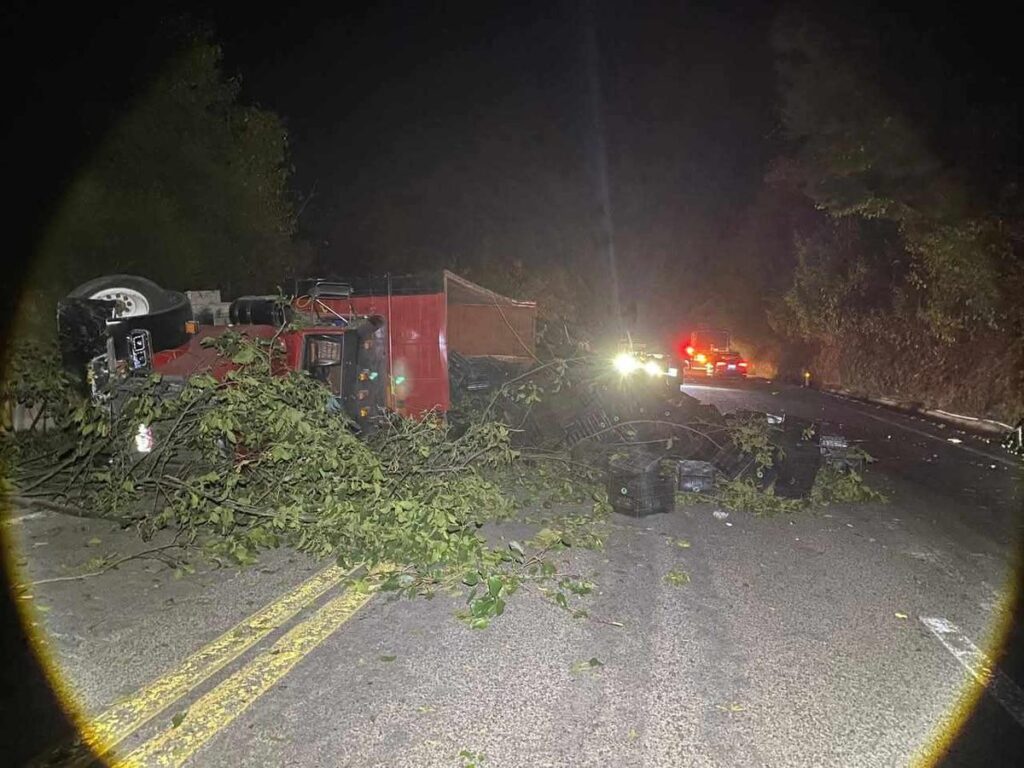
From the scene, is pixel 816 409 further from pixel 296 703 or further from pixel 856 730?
pixel 296 703

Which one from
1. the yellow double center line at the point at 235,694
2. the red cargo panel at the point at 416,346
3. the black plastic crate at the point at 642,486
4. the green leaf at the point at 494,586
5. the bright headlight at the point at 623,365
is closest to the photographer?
the yellow double center line at the point at 235,694

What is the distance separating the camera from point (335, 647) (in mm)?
3881

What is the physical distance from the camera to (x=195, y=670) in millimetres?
3586

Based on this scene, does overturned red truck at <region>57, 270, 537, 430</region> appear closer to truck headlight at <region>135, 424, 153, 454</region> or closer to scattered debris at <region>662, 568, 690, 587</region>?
truck headlight at <region>135, 424, 153, 454</region>

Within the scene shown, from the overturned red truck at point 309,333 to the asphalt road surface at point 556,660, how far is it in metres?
1.78

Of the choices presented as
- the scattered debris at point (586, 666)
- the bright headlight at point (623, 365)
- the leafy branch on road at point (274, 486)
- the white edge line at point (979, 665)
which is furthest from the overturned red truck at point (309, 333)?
the white edge line at point (979, 665)

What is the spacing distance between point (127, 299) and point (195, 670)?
5.59m

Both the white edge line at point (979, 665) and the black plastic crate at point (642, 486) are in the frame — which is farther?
the black plastic crate at point (642, 486)

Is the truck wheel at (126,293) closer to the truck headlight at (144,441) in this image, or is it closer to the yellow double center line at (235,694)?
the truck headlight at (144,441)

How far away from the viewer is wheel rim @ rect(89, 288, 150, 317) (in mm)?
7844

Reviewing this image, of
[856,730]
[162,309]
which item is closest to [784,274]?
[162,309]

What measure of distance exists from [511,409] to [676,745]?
6045mm

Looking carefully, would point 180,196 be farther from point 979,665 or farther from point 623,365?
point 979,665

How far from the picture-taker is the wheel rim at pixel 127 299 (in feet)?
25.7
